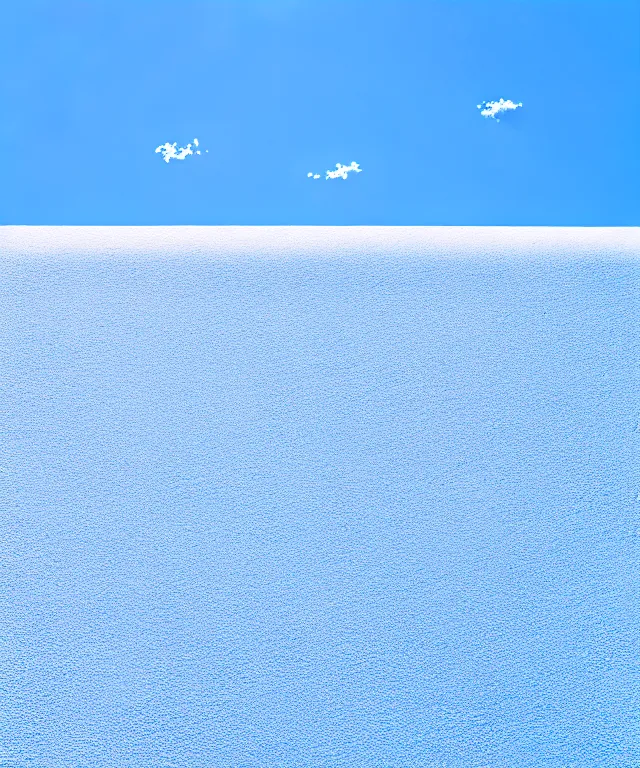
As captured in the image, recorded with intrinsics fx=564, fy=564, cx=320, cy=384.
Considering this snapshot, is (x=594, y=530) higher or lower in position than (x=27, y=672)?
higher

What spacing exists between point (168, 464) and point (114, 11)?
4.28 feet

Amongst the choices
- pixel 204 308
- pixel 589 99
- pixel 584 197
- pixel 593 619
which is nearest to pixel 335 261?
pixel 204 308

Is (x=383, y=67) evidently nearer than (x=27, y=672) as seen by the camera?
No

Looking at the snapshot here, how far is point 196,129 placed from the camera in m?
1.63

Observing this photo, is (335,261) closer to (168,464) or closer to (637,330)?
(168,464)

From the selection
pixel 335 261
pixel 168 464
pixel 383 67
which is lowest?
pixel 168 464

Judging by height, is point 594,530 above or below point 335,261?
below

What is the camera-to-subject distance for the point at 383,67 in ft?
5.39

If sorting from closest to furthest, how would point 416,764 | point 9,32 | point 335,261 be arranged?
point 416,764 → point 9,32 → point 335,261

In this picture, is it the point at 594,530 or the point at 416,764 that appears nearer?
the point at 416,764

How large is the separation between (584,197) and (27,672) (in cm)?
206

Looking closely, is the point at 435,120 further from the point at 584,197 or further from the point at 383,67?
the point at 584,197

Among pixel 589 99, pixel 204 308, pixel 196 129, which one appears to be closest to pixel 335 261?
pixel 204 308

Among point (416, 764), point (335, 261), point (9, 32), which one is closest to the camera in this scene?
point (416, 764)
